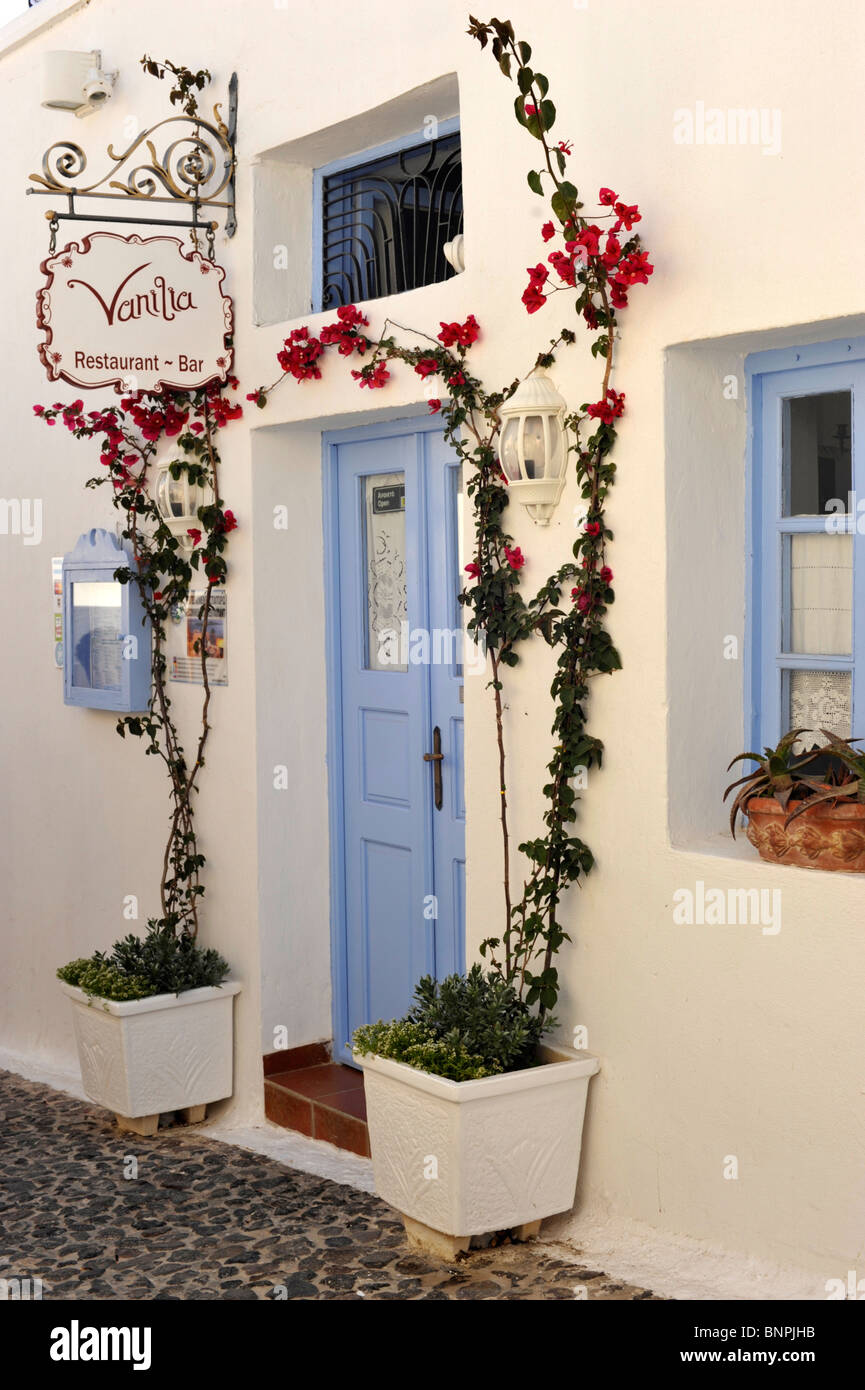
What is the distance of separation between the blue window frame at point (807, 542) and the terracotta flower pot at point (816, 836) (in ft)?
0.99

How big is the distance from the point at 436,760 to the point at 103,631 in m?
1.75

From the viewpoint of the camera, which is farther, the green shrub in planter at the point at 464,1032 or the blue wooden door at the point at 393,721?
the blue wooden door at the point at 393,721

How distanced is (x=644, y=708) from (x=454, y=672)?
1.08 metres

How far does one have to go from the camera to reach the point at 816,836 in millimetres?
3467

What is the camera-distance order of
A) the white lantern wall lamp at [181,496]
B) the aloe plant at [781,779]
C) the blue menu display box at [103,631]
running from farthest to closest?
the blue menu display box at [103,631]
the white lantern wall lamp at [181,496]
the aloe plant at [781,779]

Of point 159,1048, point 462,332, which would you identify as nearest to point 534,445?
Result: point 462,332

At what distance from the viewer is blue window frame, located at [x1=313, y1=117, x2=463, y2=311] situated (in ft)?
15.5

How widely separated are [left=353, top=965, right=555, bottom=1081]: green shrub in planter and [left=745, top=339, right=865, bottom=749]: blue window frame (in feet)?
3.18

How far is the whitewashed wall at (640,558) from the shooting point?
3451 mm

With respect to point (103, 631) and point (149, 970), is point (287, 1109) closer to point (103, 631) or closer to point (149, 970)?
point (149, 970)

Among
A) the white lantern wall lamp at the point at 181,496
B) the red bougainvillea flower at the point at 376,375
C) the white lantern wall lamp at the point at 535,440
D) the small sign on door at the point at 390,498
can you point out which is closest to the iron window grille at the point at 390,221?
the red bougainvillea flower at the point at 376,375

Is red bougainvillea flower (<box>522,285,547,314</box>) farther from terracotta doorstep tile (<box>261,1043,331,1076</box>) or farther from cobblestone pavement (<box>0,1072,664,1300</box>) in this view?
terracotta doorstep tile (<box>261,1043,331,1076</box>)

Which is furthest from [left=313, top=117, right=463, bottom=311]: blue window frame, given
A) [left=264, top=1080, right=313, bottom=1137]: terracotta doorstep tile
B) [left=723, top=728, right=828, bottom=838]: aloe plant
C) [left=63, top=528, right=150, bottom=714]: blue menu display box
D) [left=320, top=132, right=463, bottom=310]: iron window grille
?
[left=264, top=1080, right=313, bottom=1137]: terracotta doorstep tile

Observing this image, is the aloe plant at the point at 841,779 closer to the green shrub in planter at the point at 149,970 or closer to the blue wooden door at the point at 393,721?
the blue wooden door at the point at 393,721
